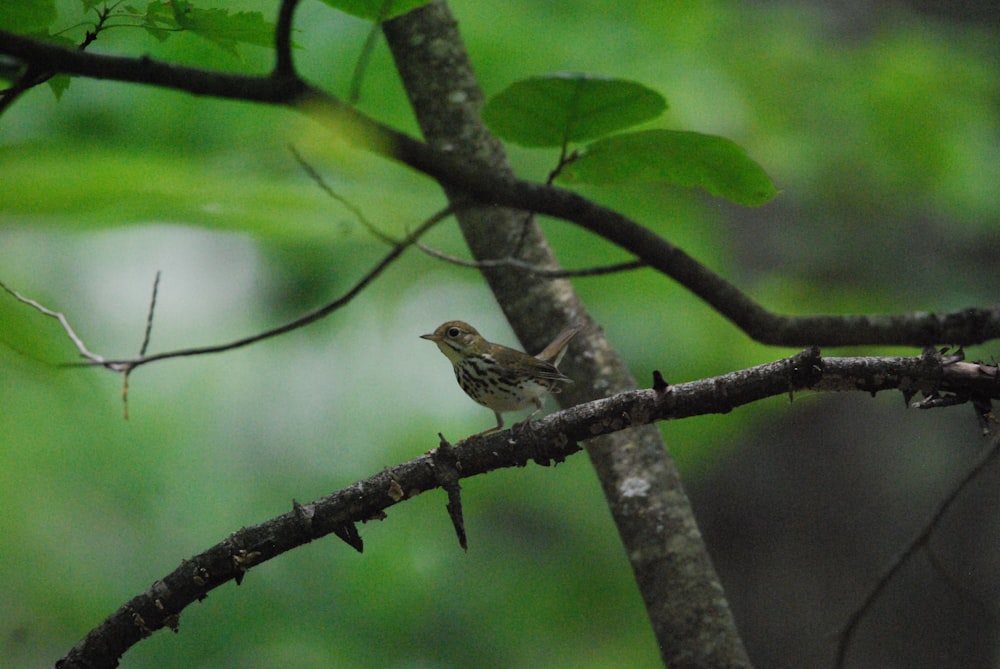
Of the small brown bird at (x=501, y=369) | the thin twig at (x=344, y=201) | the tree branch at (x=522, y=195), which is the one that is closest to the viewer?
the tree branch at (x=522, y=195)

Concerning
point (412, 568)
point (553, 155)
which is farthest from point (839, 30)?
point (412, 568)

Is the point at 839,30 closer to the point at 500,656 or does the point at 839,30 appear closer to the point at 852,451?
the point at 852,451

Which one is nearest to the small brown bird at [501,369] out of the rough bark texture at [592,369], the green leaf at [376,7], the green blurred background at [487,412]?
the rough bark texture at [592,369]

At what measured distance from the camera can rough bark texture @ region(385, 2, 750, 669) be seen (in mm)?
1973

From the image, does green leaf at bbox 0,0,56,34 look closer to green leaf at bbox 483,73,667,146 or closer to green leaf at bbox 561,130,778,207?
green leaf at bbox 483,73,667,146

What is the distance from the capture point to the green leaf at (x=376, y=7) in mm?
1133

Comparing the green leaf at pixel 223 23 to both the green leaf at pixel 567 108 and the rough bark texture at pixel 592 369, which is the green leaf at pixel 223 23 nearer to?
the green leaf at pixel 567 108

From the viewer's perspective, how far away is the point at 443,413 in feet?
15.0

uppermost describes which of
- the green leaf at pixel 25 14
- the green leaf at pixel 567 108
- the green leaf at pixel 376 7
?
the green leaf at pixel 376 7

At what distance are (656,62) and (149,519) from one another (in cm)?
350

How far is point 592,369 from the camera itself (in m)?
2.29

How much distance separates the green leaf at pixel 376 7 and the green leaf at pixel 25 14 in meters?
0.36

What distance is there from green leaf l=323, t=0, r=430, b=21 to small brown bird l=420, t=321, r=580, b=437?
1.21m

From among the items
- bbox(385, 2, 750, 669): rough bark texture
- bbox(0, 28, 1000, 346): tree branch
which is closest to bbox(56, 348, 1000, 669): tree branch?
bbox(0, 28, 1000, 346): tree branch
